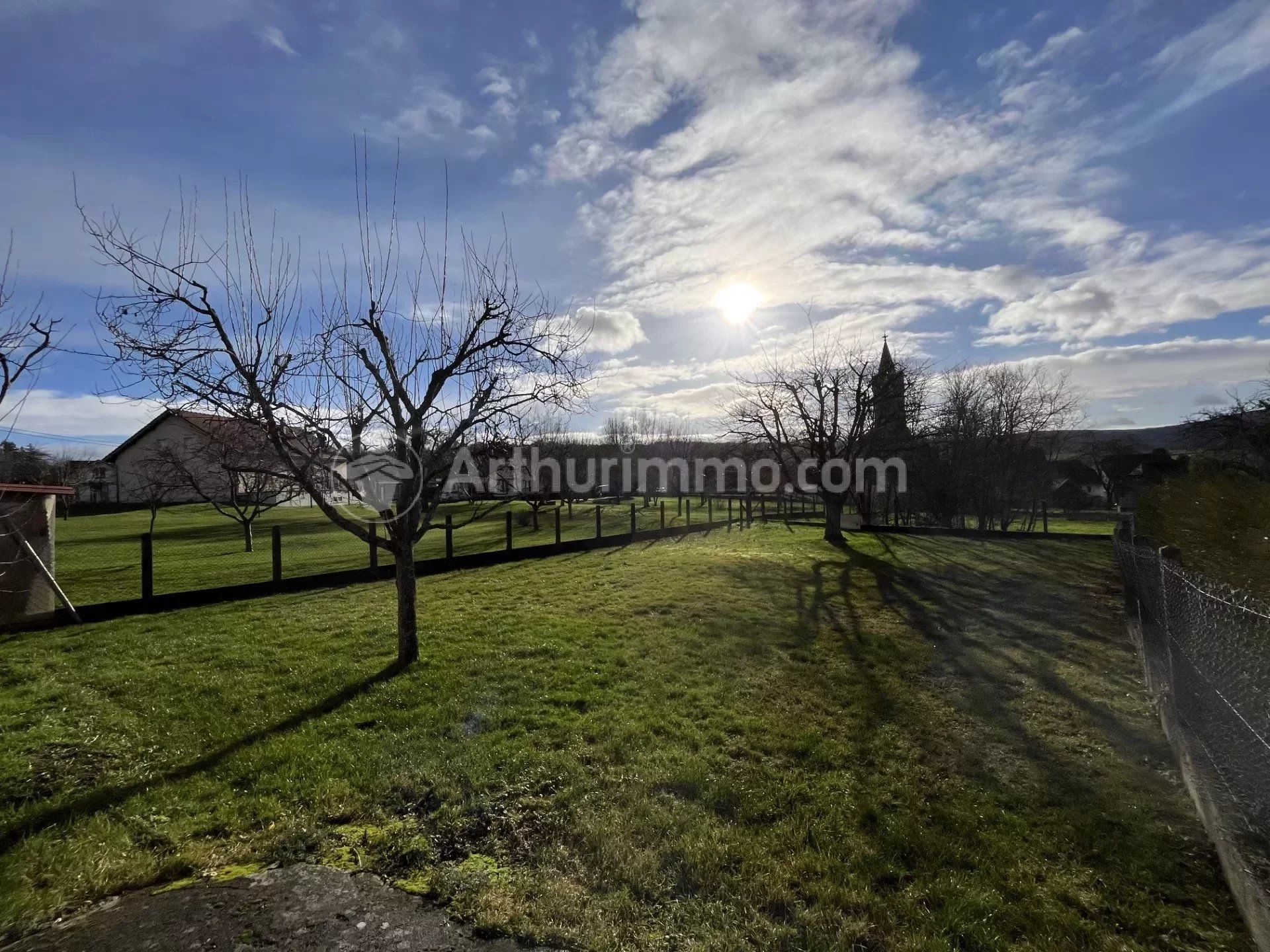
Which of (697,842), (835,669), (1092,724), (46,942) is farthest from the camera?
(835,669)

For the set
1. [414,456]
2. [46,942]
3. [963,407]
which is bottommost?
[46,942]

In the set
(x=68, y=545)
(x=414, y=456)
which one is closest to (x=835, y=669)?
(x=414, y=456)

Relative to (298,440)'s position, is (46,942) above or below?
below

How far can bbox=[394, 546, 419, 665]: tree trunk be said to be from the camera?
228 inches

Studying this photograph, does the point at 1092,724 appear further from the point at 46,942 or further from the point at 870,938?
the point at 46,942

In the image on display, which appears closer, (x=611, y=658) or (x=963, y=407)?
(x=611, y=658)

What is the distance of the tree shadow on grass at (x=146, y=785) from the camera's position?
300 centimetres

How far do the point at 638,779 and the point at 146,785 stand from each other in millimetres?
3009

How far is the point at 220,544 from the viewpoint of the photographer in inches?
688

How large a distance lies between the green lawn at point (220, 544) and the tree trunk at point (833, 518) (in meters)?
6.25

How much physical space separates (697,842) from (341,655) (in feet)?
15.0

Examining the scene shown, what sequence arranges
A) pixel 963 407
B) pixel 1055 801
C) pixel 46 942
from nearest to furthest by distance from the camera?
1. pixel 46 942
2. pixel 1055 801
3. pixel 963 407

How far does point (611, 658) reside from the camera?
599 cm

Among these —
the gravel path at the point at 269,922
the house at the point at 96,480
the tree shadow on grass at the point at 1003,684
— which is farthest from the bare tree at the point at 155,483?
the tree shadow on grass at the point at 1003,684
